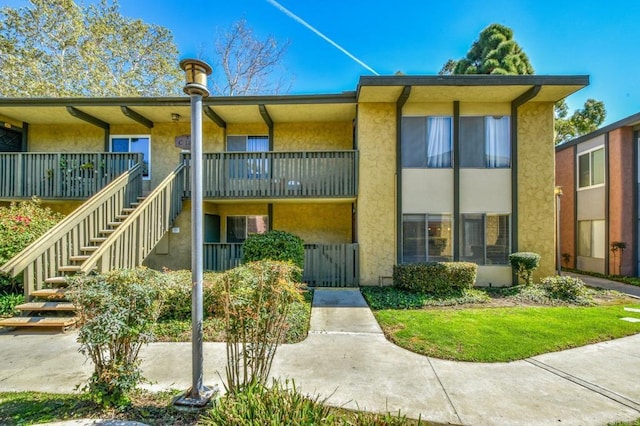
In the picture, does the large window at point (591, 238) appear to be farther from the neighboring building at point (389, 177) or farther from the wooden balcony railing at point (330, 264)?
the wooden balcony railing at point (330, 264)

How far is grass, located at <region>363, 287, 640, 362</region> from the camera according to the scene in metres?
4.74

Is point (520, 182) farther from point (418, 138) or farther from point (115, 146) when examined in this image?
point (115, 146)

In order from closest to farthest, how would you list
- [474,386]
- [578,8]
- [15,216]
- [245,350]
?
[245,350]
[474,386]
[15,216]
[578,8]

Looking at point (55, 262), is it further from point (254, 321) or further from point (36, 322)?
point (254, 321)

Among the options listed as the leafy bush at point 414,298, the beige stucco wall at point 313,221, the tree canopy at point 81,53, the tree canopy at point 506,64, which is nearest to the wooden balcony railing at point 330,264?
the leafy bush at point 414,298

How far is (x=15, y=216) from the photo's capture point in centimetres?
736

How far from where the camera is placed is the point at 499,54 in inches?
703

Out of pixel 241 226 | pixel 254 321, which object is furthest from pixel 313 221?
pixel 254 321

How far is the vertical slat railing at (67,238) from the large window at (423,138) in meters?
Answer: 8.33

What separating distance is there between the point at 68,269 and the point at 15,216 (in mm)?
2855

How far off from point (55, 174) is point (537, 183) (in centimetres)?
1500

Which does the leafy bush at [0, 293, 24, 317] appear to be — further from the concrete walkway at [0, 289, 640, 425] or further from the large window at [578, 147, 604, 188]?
the large window at [578, 147, 604, 188]

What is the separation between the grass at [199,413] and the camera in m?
2.45

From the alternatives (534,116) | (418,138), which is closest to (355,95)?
(418,138)
